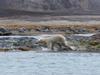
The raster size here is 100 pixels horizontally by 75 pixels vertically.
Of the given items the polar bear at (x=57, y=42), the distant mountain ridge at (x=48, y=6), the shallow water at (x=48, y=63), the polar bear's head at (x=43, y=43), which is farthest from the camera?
the distant mountain ridge at (x=48, y=6)

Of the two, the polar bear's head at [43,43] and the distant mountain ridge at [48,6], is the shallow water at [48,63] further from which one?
the distant mountain ridge at [48,6]

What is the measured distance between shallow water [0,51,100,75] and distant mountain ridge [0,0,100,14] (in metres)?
59.9

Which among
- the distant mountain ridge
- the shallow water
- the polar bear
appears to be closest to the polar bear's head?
the polar bear

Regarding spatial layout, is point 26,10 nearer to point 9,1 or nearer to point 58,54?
point 9,1

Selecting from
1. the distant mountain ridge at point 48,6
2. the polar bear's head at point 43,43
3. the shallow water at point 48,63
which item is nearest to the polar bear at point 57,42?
the shallow water at point 48,63

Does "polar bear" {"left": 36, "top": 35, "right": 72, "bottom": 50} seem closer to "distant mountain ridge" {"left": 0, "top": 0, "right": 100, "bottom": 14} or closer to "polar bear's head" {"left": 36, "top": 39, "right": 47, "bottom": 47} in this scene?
"polar bear's head" {"left": 36, "top": 39, "right": 47, "bottom": 47}

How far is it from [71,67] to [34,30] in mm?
26134

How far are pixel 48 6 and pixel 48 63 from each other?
65112mm

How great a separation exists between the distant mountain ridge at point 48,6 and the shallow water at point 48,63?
59945mm

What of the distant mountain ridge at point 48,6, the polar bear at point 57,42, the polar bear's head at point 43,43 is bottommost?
the distant mountain ridge at point 48,6

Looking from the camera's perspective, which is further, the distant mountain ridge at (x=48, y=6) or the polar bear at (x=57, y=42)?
the distant mountain ridge at (x=48, y=6)

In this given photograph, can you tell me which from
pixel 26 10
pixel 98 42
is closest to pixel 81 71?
pixel 98 42

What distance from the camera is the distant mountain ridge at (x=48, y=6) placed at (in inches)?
3393

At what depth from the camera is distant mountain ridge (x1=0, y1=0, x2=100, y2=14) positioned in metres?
86.2
